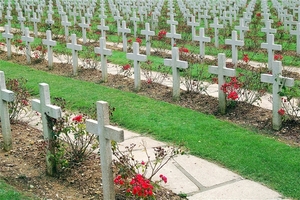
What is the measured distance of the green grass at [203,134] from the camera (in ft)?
21.5

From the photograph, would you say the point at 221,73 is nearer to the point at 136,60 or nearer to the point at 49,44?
the point at 136,60

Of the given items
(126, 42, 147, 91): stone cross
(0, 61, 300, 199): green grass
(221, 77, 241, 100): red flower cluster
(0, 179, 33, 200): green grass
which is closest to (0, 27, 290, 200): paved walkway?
(0, 61, 300, 199): green grass

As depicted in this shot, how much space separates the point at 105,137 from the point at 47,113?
1057 mm

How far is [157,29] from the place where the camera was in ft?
59.4

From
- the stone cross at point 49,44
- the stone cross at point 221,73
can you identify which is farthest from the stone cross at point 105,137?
the stone cross at point 49,44

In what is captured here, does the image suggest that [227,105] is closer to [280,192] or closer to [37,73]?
[280,192]

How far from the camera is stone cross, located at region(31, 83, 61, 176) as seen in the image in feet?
20.0

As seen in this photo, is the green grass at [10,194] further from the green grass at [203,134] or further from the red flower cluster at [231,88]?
the red flower cluster at [231,88]

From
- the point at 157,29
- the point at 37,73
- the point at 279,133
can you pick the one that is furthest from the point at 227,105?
the point at 157,29

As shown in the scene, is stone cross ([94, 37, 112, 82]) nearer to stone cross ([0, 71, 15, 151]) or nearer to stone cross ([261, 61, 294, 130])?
stone cross ([261, 61, 294, 130])

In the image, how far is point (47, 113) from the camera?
20.4ft

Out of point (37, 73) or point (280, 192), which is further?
point (37, 73)

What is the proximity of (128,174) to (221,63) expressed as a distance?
3642 mm

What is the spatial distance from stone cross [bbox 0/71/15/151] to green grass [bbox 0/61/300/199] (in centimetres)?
181
